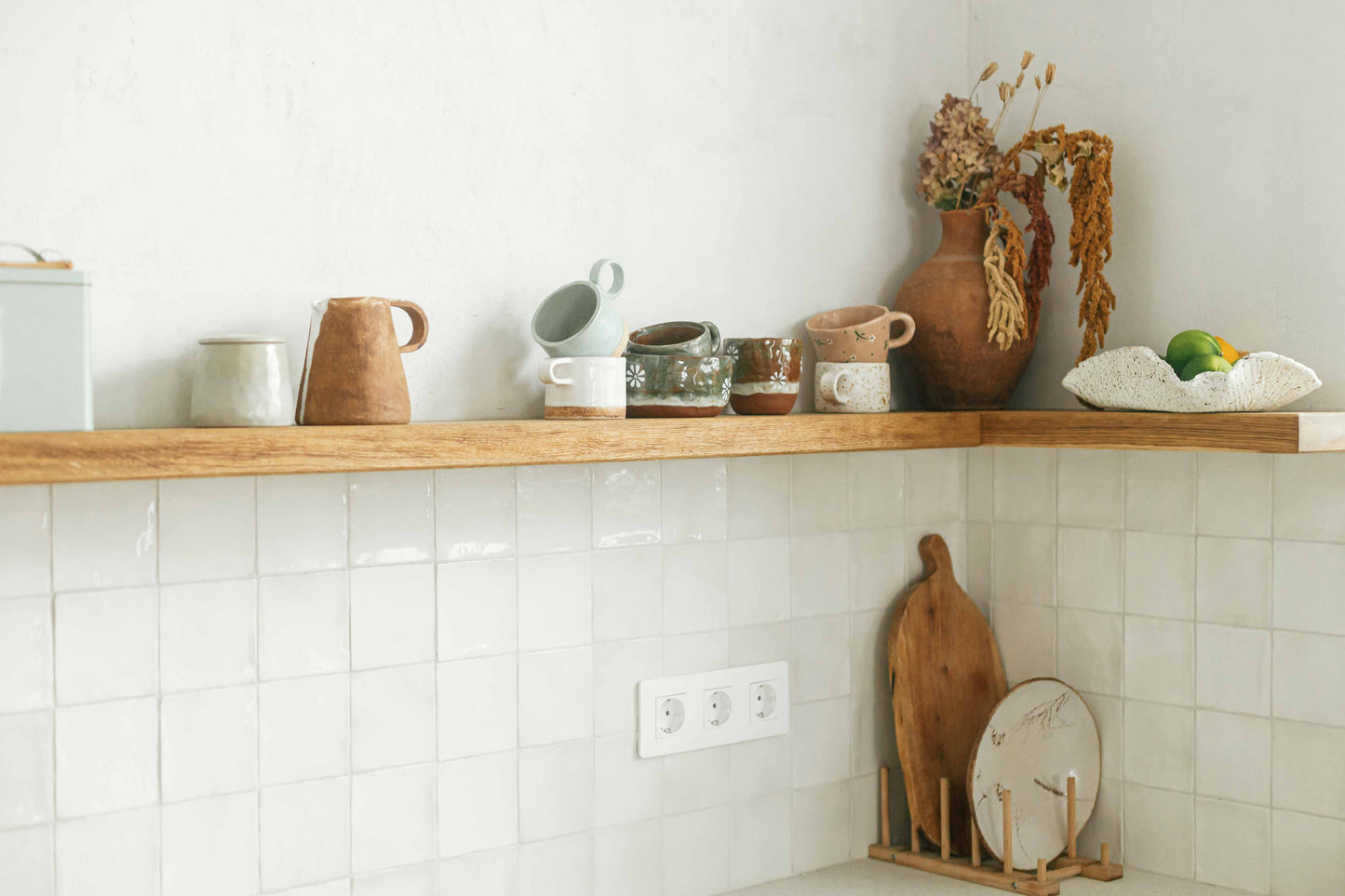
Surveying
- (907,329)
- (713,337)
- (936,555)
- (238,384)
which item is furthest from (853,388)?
(238,384)

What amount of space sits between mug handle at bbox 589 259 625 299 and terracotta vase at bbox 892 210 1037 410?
53 cm

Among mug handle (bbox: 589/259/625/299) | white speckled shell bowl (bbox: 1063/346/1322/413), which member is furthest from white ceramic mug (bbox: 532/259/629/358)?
white speckled shell bowl (bbox: 1063/346/1322/413)

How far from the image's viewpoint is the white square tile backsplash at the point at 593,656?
1.26 m

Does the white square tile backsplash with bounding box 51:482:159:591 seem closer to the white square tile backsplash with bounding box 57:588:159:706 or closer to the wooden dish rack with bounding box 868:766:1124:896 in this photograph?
the white square tile backsplash with bounding box 57:588:159:706

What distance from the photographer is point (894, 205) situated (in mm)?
1892

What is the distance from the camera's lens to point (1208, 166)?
1.68 meters

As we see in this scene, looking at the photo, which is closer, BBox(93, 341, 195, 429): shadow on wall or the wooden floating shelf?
the wooden floating shelf

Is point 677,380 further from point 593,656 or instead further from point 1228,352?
point 1228,352

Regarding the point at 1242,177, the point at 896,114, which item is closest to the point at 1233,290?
the point at 1242,177

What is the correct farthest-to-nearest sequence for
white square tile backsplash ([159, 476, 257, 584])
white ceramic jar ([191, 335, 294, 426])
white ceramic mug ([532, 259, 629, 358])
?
white ceramic mug ([532, 259, 629, 358]) < white square tile backsplash ([159, 476, 257, 584]) < white ceramic jar ([191, 335, 294, 426])

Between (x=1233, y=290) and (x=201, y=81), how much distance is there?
1318 millimetres

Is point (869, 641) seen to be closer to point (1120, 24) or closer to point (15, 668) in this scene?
point (1120, 24)

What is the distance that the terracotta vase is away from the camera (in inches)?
68.9

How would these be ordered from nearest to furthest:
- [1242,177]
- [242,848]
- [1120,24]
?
[242,848] → [1242,177] → [1120,24]
